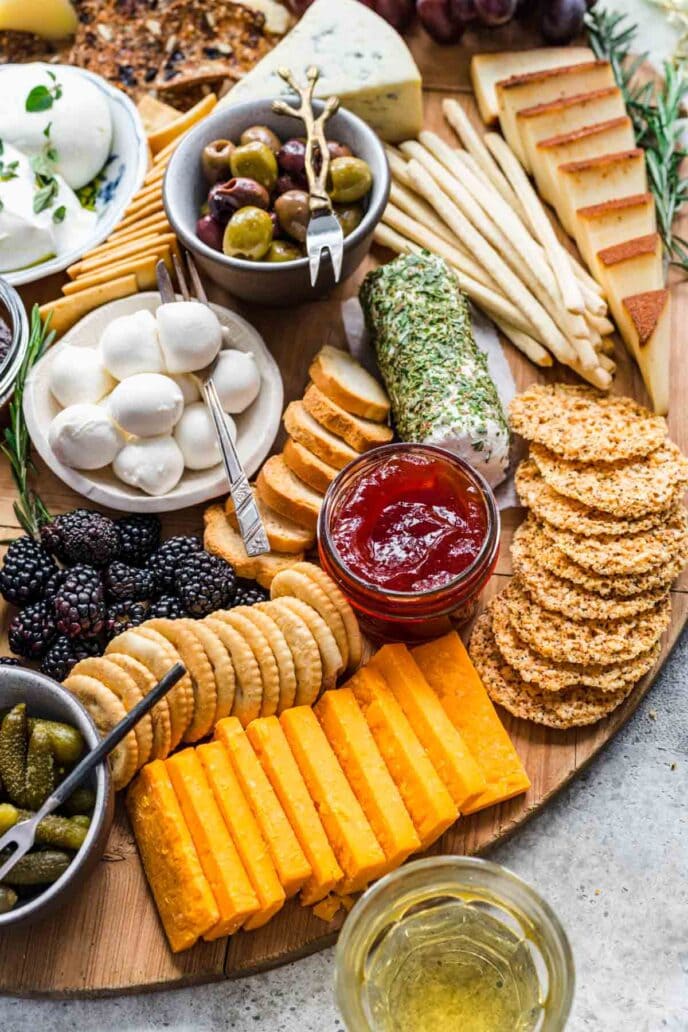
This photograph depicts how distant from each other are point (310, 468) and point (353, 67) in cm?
124

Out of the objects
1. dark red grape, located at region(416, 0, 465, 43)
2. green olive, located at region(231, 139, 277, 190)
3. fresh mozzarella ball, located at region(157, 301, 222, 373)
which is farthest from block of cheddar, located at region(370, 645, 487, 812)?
dark red grape, located at region(416, 0, 465, 43)

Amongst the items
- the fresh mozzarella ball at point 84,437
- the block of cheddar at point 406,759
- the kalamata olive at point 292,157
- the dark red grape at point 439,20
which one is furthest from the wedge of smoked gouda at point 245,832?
the dark red grape at point 439,20

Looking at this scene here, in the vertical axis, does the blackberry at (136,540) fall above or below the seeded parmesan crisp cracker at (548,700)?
above

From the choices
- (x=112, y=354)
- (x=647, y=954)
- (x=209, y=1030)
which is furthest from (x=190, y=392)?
(x=647, y=954)

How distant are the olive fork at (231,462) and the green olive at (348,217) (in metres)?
0.40

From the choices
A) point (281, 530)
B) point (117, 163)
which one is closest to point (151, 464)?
point (281, 530)

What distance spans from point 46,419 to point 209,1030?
1491 millimetres

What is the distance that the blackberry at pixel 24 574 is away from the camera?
2.72 meters

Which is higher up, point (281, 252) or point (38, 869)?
point (281, 252)

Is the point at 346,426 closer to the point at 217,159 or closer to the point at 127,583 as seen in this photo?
the point at 127,583

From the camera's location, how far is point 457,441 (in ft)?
8.96

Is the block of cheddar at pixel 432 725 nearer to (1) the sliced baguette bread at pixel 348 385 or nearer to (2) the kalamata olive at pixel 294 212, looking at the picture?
(1) the sliced baguette bread at pixel 348 385

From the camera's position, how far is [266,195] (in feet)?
9.64

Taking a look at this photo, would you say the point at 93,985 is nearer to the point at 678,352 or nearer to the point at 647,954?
the point at 647,954
